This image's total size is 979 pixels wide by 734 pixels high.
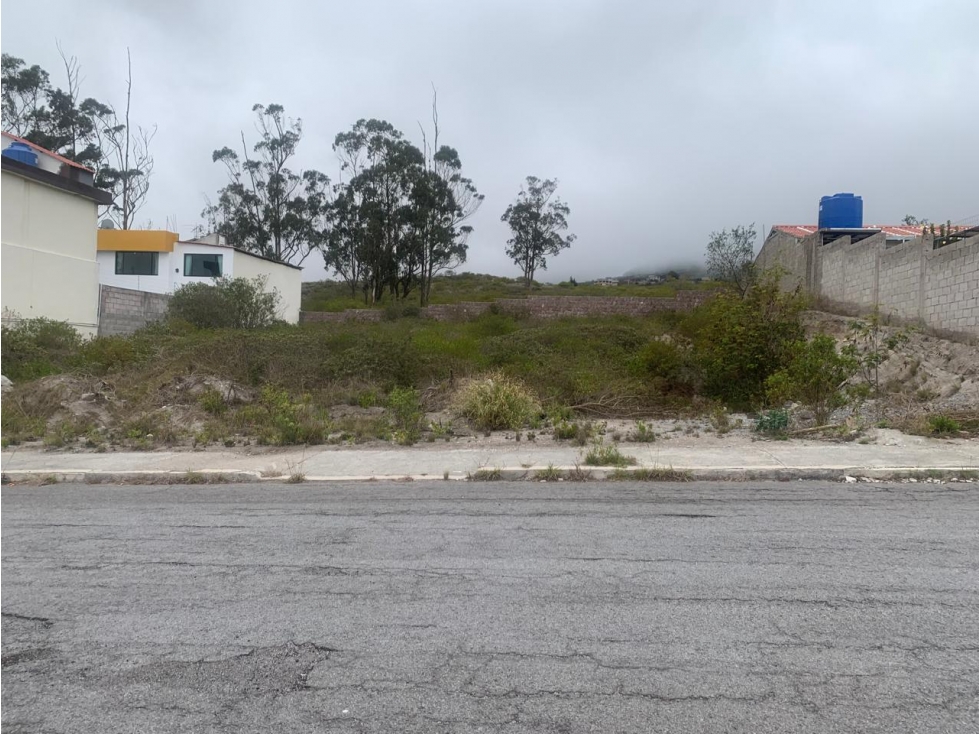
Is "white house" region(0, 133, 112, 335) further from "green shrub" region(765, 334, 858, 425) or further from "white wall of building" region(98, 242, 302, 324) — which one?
"green shrub" region(765, 334, 858, 425)

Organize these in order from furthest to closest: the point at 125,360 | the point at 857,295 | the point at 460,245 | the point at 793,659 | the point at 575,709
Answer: the point at 460,245, the point at 857,295, the point at 125,360, the point at 793,659, the point at 575,709

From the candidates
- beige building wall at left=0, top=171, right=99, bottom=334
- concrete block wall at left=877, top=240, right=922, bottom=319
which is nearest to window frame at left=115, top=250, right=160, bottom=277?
beige building wall at left=0, top=171, right=99, bottom=334

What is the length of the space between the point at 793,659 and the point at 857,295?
19.7 meters

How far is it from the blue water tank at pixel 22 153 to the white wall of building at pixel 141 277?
11.2m

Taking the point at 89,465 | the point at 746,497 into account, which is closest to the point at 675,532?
the point at 746,497

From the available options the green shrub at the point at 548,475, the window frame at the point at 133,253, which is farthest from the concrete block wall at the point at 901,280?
the window frame at the point at 133,253

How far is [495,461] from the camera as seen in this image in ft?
34.1

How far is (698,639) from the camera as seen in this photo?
4000 mm

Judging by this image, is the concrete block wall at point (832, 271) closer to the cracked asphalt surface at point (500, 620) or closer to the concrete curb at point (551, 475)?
the concrete curb at point (551, 475)

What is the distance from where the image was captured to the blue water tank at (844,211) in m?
25.5

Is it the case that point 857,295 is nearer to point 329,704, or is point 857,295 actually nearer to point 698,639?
point 698,639

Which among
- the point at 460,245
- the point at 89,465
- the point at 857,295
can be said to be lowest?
the point at 89,465

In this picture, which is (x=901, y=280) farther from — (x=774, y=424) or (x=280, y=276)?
(x=280, y=276)

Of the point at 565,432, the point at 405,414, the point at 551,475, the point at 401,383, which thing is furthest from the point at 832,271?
the point at 551,475
